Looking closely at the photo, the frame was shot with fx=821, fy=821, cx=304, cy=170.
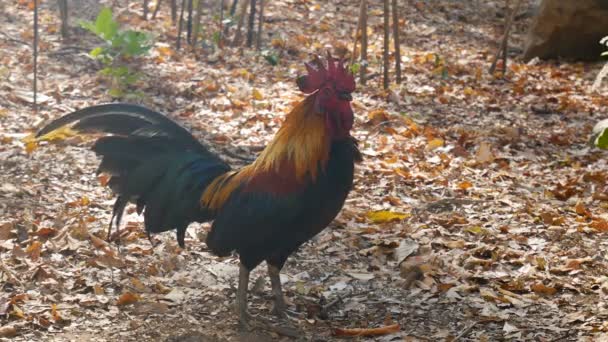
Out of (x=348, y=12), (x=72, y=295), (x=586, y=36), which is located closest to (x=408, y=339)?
(x=72, y=295)

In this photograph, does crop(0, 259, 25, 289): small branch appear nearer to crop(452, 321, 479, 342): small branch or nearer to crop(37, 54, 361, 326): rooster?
crop(37, 54, 361, 326): rooster

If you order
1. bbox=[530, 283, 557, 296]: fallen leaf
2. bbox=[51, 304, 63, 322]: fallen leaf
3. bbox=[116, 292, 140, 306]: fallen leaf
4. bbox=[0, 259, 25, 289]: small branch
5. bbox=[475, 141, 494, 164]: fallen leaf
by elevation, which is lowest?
bbox=[51, 304, 63, 322]: fallen leaf

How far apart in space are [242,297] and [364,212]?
5.66 feet

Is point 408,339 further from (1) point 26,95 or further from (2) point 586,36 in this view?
(2) point 586,36

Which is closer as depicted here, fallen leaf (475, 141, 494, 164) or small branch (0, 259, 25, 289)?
small branch (0, 259, 25, 289)

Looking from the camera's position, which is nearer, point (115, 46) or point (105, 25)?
point (105, 25)

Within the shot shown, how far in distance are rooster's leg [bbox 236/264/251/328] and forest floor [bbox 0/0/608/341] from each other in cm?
8

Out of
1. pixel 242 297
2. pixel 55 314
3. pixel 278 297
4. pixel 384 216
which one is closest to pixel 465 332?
pixel 278 297

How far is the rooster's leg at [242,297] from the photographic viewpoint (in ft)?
14.2

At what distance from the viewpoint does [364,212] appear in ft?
19.2

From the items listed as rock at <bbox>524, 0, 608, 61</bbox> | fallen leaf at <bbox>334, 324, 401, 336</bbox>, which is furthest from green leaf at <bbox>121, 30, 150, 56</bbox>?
rock at <bbox>524, 0, 608, 61</bbox>

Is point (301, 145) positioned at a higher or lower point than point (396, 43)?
lower

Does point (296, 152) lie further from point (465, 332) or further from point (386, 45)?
point (386, 45)

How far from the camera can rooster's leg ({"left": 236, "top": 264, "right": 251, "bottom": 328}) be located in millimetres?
4328
